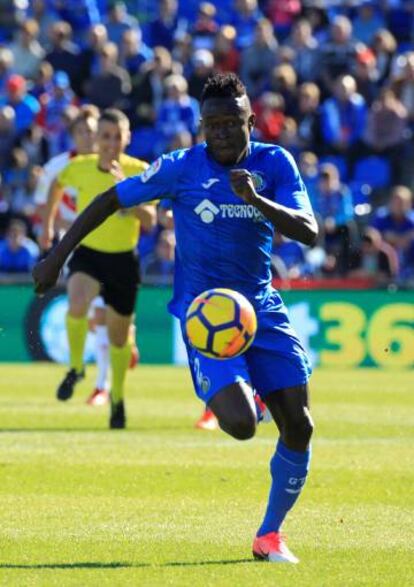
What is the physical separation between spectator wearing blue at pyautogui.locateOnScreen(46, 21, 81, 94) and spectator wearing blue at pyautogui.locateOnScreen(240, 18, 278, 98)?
2.75m

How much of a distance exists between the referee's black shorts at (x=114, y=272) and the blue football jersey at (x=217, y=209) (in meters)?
6.07

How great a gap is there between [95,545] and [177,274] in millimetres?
1417

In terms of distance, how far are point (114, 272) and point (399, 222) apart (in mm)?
8798

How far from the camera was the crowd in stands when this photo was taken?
22125 mm

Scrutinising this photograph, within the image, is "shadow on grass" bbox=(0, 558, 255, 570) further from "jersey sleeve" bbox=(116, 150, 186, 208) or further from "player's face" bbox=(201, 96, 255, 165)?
"player's face" bbox=(201, 96, 255, 165)

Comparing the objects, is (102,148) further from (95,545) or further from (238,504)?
(95,545)

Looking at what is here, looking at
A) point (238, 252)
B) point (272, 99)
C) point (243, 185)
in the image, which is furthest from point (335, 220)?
point (243, 185)

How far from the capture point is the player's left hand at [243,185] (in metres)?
6.84

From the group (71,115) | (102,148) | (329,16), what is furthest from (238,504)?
(329,16)

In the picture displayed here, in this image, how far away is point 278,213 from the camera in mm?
7070

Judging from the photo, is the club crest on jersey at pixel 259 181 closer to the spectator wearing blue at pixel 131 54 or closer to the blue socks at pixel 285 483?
the blue socks at pixel 285 483

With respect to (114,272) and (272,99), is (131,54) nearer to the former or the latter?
(272,99)

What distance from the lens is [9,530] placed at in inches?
326

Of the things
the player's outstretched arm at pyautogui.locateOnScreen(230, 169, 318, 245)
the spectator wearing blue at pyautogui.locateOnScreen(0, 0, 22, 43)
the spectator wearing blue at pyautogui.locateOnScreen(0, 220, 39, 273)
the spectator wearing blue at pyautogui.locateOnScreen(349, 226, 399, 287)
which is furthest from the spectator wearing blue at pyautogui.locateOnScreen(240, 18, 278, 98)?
the player's outstretched arm at pyautogui.locateOnScreen(230, 169, 318, 245)
